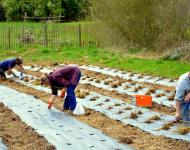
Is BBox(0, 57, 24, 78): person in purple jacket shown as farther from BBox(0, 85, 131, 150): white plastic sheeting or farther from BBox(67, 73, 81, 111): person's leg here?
BBox(67, 73, 81, 111): person's leg

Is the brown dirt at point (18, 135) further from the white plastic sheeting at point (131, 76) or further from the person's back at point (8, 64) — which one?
the person's back at point (8, 64)

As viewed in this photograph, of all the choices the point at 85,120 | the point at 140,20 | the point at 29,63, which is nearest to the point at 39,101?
the point at 85,120

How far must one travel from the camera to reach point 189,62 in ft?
54.5

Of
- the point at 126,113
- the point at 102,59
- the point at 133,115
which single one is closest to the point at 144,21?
the point at 102,59

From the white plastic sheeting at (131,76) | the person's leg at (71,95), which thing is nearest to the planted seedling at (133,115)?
the person's leg at (71,95)

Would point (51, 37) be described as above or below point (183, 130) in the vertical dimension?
below

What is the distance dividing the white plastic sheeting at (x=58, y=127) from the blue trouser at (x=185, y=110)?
1.50 meters

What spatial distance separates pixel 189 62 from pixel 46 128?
925 centimetres

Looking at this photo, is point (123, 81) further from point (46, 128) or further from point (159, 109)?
point (46, 128)

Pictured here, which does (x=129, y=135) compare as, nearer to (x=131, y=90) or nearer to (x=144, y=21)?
(x=131, y=90)

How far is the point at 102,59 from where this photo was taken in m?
19.7

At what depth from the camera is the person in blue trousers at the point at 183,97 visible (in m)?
8.09

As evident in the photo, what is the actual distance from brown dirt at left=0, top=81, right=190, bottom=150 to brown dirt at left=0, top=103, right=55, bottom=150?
1.15 m

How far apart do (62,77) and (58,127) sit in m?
1.53
